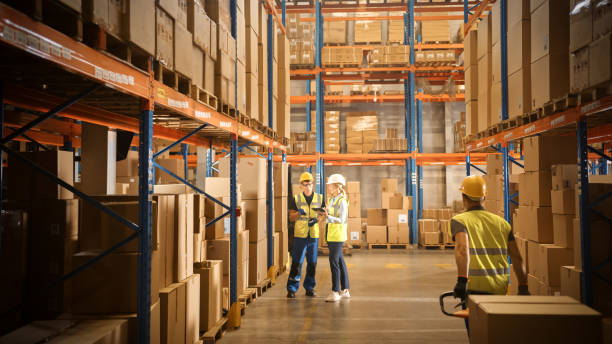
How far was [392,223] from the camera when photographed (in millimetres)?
13766

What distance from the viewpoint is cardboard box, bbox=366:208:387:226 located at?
13898mm

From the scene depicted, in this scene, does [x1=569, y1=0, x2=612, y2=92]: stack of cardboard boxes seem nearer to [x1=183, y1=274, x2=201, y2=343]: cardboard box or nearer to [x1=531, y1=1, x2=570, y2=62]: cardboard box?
[x1=531, y1=1, x2=570, y2=62]: cardboard box

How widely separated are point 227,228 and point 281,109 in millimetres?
3898

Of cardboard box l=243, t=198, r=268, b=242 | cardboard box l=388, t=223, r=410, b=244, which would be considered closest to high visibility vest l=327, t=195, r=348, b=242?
cardboard box l=243, t=198, r=268, b=242

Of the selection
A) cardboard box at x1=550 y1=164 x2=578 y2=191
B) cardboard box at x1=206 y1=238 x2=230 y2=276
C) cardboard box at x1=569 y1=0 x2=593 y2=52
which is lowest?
cardboard box at x1=206 y1=238 x2=230 y2=276

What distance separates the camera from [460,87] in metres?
15.5

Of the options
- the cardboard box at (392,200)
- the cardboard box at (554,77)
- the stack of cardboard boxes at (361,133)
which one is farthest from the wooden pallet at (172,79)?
the stack of cardboard boxes at (361,133)

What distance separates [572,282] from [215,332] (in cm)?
415

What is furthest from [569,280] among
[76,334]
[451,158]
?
[451,158]

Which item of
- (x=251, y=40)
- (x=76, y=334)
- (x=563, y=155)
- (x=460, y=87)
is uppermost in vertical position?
(x=460, y=87)

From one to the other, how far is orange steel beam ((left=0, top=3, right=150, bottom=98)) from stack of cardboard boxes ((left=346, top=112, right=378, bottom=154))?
38.4 feet

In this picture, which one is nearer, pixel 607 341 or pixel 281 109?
pixel 607 341

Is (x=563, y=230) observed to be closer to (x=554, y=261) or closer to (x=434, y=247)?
(x=554, y=261)

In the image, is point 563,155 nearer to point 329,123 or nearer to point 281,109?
point 281,109
